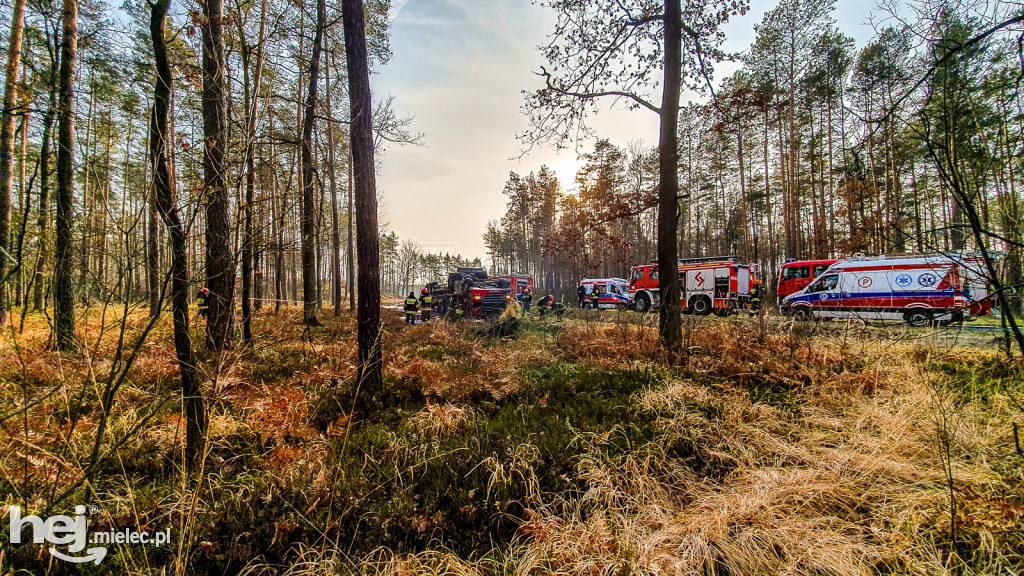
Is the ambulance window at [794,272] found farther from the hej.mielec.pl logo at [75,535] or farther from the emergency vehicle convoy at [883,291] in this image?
the hej.mielec.pl logo at [75,535]

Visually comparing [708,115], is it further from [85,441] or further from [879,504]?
[85,441]

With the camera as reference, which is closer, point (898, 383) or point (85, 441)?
point (85, 441)

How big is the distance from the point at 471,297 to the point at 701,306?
11.6 metres

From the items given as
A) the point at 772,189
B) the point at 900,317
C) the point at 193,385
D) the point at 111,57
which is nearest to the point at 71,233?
the point at 193,385

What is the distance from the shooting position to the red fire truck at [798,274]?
15.8 metres

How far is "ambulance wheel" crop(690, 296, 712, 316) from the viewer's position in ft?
57.4

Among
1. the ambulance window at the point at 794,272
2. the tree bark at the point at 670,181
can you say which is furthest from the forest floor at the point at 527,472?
the ambulance window at the point at 794,272

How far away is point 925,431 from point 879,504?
160 centimetres

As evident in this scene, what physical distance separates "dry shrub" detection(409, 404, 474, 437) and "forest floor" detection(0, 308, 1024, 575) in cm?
3

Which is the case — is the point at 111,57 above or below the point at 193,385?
above

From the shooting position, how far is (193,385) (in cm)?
255

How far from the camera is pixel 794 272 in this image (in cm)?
1664

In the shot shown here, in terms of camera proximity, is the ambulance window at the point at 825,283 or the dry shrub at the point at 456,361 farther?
the ambulance window at the point at 825,283

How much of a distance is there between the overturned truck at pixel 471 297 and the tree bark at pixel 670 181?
10.3 m
